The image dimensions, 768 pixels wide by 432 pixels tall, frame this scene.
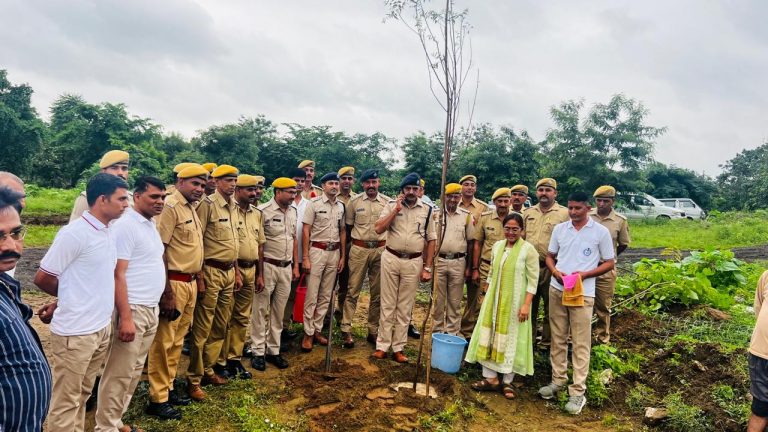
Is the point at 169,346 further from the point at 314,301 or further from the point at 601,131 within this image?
the point at 601,131

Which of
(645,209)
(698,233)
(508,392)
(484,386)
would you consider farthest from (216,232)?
(645,209)

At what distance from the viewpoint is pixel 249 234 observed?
4480 mm

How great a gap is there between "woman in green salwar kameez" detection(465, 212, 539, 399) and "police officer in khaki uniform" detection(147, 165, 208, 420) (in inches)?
111

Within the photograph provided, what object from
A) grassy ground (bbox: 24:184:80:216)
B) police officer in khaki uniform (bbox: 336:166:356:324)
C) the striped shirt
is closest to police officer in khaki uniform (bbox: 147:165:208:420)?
the striped shirt

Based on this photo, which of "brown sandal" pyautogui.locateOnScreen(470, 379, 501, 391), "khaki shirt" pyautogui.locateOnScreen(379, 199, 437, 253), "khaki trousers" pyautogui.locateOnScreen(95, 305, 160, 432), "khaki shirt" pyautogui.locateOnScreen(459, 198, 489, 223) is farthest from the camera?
"khaki shirt" pyautogui.locateOnScreen(459, 198, 489, 223)

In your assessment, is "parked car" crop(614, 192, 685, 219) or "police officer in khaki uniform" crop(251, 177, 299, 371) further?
"parked car" crop(614, 192, 685, 219)

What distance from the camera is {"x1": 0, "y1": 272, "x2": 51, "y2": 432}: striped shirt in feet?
5.53

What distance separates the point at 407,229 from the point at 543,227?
5.49 feet

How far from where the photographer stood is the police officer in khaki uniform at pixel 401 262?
16.9 feet

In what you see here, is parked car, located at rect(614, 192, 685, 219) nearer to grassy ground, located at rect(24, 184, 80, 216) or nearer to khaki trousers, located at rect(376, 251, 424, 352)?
khaki trousers, located at rect(376, 251, 424, 352)

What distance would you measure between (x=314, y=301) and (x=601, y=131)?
18.2 m

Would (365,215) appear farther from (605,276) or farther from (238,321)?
(605,276)

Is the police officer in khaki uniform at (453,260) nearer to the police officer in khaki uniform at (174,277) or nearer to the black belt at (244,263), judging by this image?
the black belt at (244,263)

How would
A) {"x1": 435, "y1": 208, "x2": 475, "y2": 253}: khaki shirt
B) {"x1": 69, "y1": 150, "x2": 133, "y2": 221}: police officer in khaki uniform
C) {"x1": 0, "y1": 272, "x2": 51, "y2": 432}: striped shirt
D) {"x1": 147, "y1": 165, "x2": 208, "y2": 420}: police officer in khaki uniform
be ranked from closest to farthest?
{"x1": 0, "y1": 272, "x2": 51, "y2": 432}: striped shirt → {"x1": 147, "y1": 165, "x2": 208, "y2": 420}: police officer in khaki uniform → {"x1": 69, "y1": 150, "x2": 133, "y2": 221}: police officer in khaki uniform → {"x1": 435, "y1": 208, "x2": 475, "y2": 253}: khaki shirt
